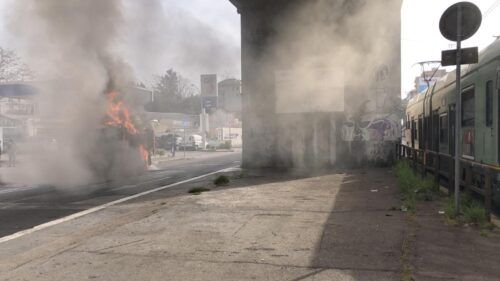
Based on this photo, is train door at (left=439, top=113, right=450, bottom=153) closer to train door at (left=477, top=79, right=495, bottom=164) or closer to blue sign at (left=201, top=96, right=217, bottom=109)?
train door at (left=477, top=79, right=495, bottom=164)

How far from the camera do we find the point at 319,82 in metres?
12.0

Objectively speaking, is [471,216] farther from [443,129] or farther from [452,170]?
[443,129]

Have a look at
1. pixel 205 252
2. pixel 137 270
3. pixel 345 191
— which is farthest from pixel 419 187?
pixel 137 270

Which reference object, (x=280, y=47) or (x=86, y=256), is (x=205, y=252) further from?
(x=280, y=47)

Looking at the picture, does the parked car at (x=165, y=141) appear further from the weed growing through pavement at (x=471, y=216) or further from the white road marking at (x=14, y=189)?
the weed growing through pavement at (x=471, y=216)

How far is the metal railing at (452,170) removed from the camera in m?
4.89

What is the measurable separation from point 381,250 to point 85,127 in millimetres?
9927

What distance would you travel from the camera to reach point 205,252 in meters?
4.03

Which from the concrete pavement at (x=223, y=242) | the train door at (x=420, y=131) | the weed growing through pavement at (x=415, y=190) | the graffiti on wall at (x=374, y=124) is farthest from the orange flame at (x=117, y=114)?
the train door at (x=420, y=131)

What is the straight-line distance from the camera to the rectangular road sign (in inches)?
198

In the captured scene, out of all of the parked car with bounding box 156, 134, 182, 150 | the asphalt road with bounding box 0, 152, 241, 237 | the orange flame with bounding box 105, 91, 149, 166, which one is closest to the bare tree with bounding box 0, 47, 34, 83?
the parked car with bounding box 156, 134, 182, 150

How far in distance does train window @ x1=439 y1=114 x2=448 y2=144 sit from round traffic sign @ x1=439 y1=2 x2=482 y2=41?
3720mm

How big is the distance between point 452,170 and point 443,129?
2.57m

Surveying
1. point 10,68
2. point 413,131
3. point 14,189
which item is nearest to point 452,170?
point 413,131
